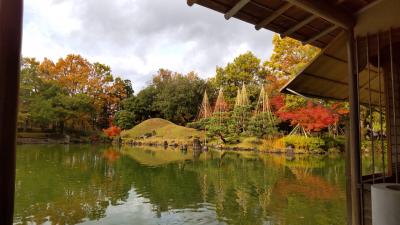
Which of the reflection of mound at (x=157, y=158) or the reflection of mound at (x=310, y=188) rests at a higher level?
the reflection of mound at (x=157, y=158)

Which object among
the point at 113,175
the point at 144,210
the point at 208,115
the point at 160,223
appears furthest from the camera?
the point at 208,115

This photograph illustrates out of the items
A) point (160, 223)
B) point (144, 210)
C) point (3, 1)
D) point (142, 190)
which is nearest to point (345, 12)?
point (3, 1)

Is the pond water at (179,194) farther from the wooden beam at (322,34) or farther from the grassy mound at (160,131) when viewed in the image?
the grassy mound at (160,131)

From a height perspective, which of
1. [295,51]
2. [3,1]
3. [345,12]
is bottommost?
[3,1]

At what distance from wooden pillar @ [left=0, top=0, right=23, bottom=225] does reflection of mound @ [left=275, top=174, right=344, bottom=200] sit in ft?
20.0

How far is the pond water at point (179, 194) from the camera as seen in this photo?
5234mm

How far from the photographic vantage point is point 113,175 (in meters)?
9.19

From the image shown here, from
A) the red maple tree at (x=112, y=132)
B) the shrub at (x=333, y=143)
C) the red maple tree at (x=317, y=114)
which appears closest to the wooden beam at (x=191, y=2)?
the red maple tree at (x=317, y=114)

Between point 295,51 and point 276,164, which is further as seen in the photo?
point 295,51

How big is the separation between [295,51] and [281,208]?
34.5ft

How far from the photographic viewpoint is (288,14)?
271 cm

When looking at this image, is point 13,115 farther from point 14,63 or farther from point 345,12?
point 345,12

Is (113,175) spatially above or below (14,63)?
below

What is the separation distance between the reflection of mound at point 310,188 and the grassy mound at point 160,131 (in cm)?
1342
